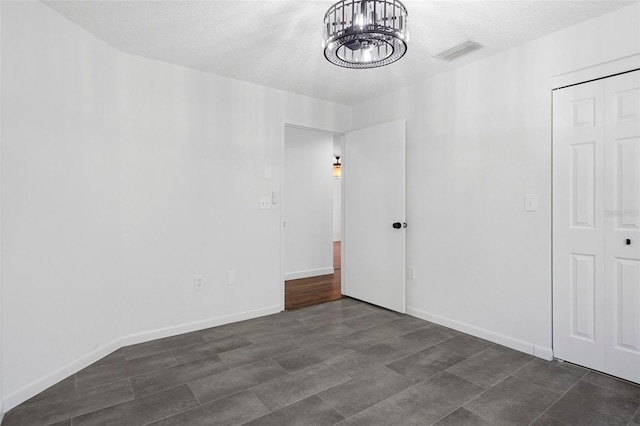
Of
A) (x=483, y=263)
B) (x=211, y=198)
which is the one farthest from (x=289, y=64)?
(x=483, y=263)

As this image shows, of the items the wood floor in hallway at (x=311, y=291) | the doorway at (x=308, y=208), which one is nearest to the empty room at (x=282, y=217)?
the wood floor in hallway at (x=311, y=291)

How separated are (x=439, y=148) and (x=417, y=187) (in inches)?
17.5

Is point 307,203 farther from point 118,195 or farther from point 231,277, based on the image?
point 118,195

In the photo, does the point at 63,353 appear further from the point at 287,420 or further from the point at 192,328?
the point at 287,420

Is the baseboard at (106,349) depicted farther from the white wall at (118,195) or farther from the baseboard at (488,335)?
the baseboard at (488,335)

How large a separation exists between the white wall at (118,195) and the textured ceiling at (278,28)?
227mm

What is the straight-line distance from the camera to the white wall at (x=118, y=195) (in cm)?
209

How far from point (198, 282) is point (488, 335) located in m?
2.60

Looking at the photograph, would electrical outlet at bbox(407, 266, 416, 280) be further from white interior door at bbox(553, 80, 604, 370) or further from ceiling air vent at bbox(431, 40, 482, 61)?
ceiling air vent at bbox(431, 40, 482, 61)

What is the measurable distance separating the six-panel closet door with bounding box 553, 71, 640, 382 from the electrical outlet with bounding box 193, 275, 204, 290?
292 cm

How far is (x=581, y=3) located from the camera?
2174 millimetres

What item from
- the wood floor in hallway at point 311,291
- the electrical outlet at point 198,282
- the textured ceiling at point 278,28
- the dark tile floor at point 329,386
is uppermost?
the textured ceiling at point 278,28

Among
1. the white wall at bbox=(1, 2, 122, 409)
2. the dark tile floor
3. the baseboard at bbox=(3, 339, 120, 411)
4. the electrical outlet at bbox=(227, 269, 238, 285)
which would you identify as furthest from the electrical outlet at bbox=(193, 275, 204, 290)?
the baseboard at bbox=(3, 339, 120, 411)

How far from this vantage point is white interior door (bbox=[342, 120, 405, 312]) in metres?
3.64
